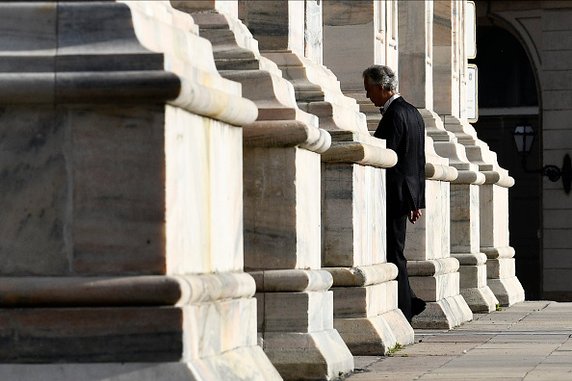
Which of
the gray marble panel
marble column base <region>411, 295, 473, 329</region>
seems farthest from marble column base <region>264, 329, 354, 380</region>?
marble column base <region>411, 295, 473, 329</region>

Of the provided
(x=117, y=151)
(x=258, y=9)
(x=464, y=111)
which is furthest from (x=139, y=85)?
(x=464, y=111)

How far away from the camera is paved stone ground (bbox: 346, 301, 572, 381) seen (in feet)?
31.5

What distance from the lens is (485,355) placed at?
11273 millimetres

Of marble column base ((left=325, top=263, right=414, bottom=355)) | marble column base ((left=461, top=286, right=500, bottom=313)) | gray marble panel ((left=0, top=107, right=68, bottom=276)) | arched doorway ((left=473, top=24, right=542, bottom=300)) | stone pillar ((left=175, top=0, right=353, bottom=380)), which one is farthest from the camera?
arched doorway ((left=473, top=24, right=542, bottom=300))

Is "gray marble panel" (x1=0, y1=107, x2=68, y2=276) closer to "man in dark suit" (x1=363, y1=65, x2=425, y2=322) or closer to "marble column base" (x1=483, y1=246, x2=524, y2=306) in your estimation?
"man in dark suit" (x1=363, y1=65, x2=425, y2=322)

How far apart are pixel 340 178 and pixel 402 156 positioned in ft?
6.81

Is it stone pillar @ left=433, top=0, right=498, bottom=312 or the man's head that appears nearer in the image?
the man's head

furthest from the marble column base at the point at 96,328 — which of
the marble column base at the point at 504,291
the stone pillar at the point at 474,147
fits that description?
the marble column base at the point at 504,291

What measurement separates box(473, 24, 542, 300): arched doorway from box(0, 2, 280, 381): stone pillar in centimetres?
2747

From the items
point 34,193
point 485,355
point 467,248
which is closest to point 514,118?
point 467,248

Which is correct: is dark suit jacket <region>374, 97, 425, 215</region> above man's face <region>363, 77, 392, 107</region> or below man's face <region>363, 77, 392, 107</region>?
below

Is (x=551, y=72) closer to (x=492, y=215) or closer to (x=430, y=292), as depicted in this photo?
(x=492, y=215)

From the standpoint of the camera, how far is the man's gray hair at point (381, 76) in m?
13.0

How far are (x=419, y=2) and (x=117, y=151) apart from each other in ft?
38.9
